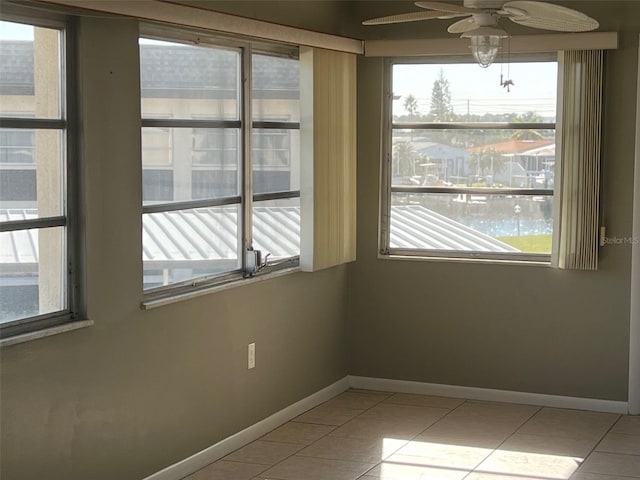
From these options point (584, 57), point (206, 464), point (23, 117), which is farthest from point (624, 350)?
point (23, 117)

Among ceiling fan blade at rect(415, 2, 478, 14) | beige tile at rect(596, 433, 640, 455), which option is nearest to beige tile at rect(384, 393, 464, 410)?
beige tile at rect(596, 433, 640, 455)

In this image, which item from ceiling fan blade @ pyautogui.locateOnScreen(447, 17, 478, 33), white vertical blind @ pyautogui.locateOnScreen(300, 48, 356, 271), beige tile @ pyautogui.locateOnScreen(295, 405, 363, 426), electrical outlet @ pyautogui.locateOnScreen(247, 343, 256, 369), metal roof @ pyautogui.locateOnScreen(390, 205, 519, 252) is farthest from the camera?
metal roof @ pyautogui.locateOnScreen(390, 205, 519, 252)

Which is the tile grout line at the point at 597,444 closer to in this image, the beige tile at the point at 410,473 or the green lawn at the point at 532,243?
the beige tile at the point at 410,473

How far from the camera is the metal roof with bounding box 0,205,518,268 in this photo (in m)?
3.53

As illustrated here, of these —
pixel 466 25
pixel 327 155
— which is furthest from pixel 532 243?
pixel 466 25

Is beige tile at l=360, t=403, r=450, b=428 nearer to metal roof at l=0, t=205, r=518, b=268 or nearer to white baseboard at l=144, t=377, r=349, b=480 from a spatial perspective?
white baseboard at l=144, t=377, r=349, b=480

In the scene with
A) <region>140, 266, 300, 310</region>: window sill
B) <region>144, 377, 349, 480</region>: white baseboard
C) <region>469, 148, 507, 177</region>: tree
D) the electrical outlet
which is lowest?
<region>144, 377, 349, 480</region>: white baseboard

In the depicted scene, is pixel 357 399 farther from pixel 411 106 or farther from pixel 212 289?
pixel 411 106

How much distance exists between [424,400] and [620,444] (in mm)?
1233

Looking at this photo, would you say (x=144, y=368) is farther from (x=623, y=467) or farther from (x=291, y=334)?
(x=623, y=467)

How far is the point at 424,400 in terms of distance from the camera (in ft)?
18.9

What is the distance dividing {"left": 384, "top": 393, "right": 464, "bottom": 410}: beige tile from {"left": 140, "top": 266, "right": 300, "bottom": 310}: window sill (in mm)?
1093

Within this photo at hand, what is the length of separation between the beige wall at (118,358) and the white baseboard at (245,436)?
38mm

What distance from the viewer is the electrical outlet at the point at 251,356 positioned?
16.0ft
